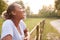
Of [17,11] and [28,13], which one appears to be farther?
[28,13]

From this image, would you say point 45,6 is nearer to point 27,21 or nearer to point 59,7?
point 59,7

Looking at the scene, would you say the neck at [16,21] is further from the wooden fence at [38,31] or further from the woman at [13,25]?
the wooden fence at [38,31]

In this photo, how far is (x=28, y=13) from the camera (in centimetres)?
174

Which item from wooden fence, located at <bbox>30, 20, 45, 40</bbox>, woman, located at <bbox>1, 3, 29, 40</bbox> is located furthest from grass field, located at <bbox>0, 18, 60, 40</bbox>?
woman, located at <bbox>1, 3, 29, 40</bbox>

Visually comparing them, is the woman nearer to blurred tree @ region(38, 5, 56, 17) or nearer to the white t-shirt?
the white t-shirt

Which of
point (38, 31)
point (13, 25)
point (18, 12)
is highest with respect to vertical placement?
point (18, 12)

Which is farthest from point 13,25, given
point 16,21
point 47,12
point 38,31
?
point 47,12

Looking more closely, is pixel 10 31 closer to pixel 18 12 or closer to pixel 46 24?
pixel 18 12

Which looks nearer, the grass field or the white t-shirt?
the white t-shirt

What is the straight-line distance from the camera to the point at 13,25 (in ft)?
4.81

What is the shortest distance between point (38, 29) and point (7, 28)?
446 mm

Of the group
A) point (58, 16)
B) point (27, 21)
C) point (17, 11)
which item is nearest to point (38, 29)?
point (27, 21)

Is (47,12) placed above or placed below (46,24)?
above

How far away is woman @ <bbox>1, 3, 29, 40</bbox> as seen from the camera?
142 cm
